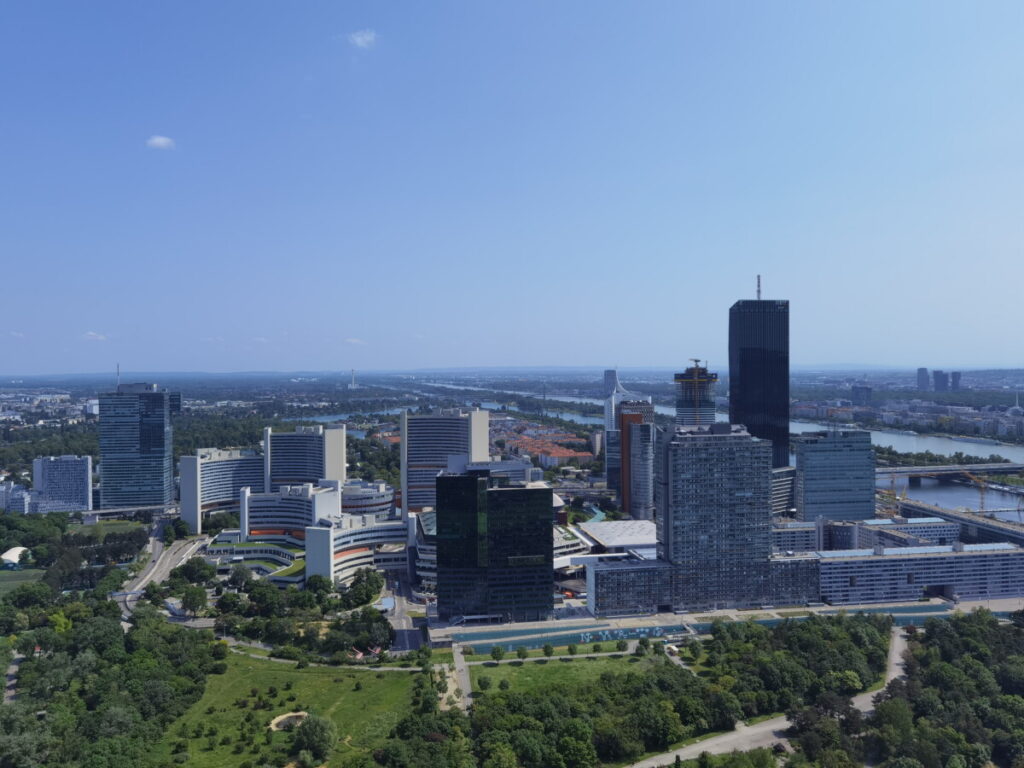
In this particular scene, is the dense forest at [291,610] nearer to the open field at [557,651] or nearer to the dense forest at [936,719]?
the open field at [557,651]

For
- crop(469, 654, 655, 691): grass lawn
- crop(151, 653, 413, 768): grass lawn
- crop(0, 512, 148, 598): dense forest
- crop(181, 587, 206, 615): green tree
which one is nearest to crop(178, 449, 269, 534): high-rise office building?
crop(0, 512, 148, 598): dense forest

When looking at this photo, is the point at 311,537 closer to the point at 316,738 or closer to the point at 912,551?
the point at 316,738

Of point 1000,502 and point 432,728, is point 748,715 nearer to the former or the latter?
point 432,728

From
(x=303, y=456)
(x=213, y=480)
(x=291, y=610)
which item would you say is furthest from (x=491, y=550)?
(x=213, y=480)

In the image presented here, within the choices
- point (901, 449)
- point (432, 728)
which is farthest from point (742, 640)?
point (901, 449)

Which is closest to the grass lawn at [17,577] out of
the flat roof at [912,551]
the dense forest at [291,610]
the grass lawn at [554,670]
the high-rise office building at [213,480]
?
the dense forest at [291,610]
